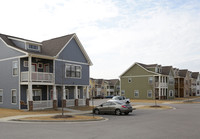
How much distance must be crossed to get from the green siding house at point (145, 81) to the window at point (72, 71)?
25.9 meters

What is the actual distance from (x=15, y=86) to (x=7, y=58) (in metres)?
3.90

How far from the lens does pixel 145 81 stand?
57.4m

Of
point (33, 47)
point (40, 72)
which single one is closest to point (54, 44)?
point (33, 47)

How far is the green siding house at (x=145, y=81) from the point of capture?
5625 centimetres

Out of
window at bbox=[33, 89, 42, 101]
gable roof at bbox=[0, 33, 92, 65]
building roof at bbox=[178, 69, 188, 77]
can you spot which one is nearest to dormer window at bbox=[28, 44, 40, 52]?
gable roof at bbox=[0, 33, 92, 65]

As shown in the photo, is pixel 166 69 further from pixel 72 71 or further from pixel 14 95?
pixel 14 95

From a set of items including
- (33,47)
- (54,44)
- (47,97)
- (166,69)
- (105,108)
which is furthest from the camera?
(166,69)

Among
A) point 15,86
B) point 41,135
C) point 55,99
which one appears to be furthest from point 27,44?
point 41,135

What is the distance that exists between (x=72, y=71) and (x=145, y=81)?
2929cm

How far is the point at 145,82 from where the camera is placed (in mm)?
57375

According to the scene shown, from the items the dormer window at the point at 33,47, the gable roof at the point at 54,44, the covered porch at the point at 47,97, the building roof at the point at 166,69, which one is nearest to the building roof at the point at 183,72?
the building roof at the point at 166,69

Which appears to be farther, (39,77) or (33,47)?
(33,47)

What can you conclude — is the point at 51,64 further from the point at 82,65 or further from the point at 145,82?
the point at 145,82

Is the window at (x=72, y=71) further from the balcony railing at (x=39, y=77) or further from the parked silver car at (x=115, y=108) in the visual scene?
the parked silver car at (x=115, y=108)
